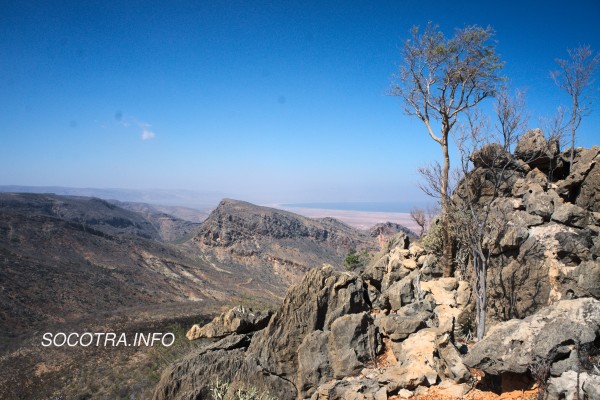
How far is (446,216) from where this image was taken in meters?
13.6

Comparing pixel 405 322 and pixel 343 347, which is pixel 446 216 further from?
pixel 343 347

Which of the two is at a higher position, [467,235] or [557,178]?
[557,178]

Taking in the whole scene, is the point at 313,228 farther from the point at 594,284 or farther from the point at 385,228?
the point at 594,284

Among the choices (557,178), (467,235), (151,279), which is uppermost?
(557,178)

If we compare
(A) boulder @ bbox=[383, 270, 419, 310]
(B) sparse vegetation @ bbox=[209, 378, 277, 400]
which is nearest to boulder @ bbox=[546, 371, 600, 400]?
(A) boulder @ bbox=[383, 270, 419, 310]

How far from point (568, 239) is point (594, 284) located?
1.43 meters

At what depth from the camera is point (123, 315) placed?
3562 cm

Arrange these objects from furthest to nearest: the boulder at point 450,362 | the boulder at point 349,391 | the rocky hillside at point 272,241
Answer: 1. the rocky hillside at point 272,241
2. the boulder at point 349,391
3. the boulder at point 450,362

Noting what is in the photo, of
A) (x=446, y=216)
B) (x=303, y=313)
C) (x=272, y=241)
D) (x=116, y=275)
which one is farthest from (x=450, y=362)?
(x=272, y=241)

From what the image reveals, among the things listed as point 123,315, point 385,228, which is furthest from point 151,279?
point 385,228

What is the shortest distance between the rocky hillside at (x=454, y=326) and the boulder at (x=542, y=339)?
0.08 ft

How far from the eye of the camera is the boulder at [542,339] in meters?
7.73

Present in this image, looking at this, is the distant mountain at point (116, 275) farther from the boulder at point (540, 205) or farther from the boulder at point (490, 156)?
the boulder at point (540, 205)

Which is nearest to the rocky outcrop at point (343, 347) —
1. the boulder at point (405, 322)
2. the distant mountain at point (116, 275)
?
the boulder at point (405, 322)
